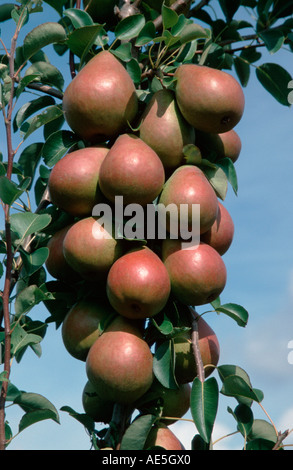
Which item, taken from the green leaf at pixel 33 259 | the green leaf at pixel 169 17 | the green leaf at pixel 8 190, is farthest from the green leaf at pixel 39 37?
the green leaf at pixel 33 259

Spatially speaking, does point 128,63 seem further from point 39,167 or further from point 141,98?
point 39,167

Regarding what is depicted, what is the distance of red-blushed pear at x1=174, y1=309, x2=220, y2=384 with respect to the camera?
4.78 ft

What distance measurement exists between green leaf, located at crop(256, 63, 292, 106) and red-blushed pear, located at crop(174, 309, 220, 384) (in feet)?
2.64

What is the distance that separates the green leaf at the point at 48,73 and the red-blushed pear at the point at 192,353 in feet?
2.74

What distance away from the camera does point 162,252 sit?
152 centimetres

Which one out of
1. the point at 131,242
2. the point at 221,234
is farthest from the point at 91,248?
the point at 221,234

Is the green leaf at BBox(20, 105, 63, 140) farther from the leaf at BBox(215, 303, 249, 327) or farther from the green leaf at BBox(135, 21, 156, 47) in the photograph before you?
the leaf at BBox(215, 303, 249, 327)

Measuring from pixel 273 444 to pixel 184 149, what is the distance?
0.79m

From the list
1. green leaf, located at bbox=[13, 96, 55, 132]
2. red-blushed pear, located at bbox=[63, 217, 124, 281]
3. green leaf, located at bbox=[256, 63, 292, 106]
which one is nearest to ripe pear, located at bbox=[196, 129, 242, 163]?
green leaf, located at bbox=[256, 63, 292, 106]

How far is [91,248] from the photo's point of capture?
1.44 meters

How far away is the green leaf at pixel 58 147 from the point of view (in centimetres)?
166

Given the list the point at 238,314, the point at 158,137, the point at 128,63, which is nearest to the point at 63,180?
the point at 158,137
